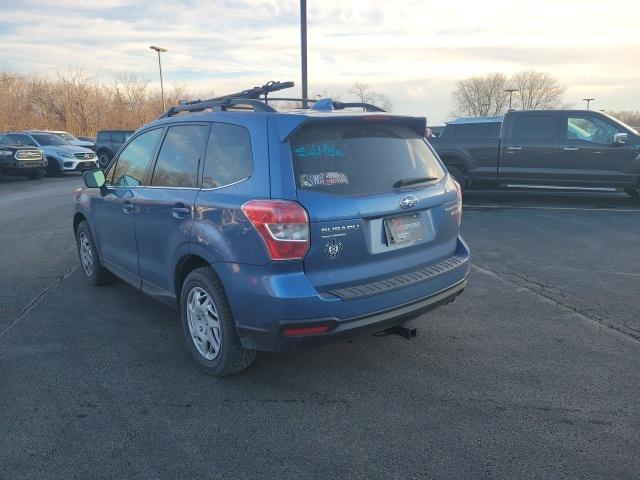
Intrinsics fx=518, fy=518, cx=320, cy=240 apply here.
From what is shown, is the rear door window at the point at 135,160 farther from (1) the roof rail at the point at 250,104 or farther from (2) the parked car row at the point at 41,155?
(2) the parked car row at the point at 41,155

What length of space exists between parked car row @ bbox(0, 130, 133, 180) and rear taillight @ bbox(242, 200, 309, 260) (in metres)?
18.2

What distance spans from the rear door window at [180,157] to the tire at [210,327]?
27.7 inches

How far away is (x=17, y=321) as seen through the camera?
15.1 ft

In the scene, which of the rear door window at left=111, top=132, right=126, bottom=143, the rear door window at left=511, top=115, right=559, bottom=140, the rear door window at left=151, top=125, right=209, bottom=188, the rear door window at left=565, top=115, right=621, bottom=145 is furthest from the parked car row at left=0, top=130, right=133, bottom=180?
the rear door window at left=565, top=115, right=621, bottom=145

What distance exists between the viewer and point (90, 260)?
5.60 metres

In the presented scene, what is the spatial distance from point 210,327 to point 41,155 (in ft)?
59.4

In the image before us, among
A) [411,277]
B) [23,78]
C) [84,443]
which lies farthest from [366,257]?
[23,78]

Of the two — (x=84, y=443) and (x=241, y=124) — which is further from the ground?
(x=241, y=124)

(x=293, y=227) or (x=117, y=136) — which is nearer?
(x=293, y=227)

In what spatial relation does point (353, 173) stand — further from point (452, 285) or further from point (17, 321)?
point (17, 321)

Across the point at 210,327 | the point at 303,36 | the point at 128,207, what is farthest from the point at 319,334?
the point at 303,36

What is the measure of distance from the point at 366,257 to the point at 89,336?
2.55 metres

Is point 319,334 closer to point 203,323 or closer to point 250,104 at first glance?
point 203,323

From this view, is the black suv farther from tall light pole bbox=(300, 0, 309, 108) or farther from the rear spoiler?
the rear spoiler
